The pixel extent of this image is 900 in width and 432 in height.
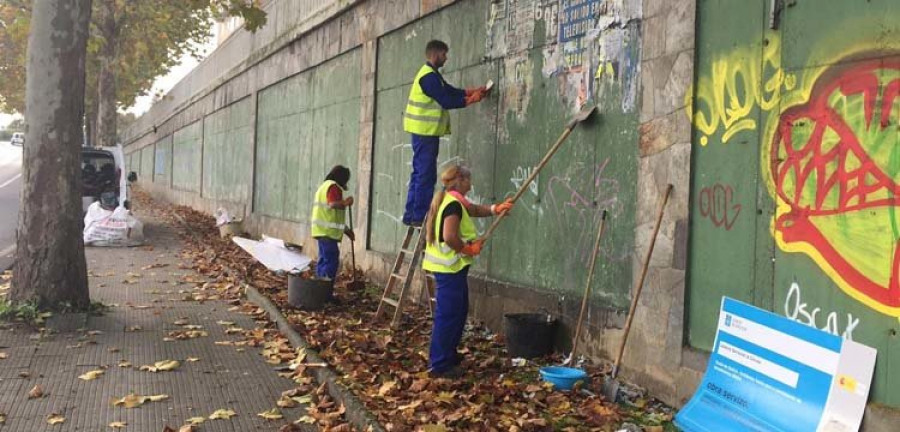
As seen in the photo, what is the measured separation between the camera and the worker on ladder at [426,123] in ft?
24.7

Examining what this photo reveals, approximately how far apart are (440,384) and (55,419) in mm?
2568

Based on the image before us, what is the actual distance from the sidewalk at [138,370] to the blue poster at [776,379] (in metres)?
2.56

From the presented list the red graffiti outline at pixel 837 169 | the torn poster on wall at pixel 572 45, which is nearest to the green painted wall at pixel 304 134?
the torn poster on wall at pixel 572 45

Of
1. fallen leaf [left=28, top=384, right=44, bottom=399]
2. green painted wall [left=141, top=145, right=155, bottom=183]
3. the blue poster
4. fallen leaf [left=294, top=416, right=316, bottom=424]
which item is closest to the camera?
the blue poster

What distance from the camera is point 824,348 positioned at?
420 centimetres

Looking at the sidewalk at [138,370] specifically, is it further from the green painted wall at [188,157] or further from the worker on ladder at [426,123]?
the green painted wall at [188,157]

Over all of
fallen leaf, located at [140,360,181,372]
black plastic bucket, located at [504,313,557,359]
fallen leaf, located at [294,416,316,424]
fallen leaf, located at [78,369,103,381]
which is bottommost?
fallen leaf, located at [294,416,316,424]

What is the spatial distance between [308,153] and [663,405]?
378 inches

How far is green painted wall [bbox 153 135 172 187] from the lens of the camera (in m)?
33.8

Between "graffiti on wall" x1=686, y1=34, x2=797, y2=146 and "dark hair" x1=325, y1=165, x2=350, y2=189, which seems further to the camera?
"dark hair" x1=325, y1=165, x2=350, y2=189

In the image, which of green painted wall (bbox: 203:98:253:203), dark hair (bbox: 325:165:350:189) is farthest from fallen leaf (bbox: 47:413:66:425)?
green painted wall (bbox: 203:98:253:203)

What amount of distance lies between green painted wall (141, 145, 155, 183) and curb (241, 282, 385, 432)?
36398mm

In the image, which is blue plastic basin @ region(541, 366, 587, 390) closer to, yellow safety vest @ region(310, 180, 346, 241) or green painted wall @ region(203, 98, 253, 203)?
yellow safety vest @ region(310, 180, 346, 241)

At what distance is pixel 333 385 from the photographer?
5648mm
